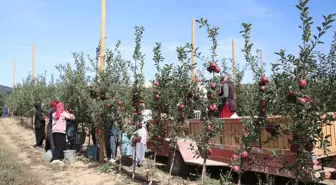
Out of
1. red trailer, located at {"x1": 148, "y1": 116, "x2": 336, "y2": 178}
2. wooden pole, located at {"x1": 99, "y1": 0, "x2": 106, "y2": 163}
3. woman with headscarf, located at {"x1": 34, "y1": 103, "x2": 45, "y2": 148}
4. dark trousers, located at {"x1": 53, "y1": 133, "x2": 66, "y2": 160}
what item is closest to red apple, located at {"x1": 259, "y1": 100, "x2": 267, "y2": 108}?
red trailer, located at {"x1": 148, "y1": 116, "x2": 336, "y2": 178}

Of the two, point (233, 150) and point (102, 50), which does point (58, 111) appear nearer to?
point (102, 50)

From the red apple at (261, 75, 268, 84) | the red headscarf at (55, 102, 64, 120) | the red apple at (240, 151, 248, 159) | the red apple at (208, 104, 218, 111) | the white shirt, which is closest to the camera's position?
the red apple at (261, 75, 268, 84)

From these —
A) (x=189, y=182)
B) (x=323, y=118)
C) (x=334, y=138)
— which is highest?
(x=323, y=118)

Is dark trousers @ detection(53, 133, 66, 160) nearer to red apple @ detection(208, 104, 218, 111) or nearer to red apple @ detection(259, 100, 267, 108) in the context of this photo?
red apple @ detection(208, 104, 218, 111)

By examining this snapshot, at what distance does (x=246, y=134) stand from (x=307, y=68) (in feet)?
4.39

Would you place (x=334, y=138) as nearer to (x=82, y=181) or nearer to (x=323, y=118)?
(x=323, y=118)

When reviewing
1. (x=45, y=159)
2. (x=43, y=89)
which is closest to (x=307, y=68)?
(x=45, y=159)

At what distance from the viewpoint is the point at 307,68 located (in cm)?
354

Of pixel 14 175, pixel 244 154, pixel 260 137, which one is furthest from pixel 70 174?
pixel 244 154

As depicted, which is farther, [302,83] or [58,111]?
[58,111]

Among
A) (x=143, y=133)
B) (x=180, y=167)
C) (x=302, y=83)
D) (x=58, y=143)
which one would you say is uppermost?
(x=302, y=83)

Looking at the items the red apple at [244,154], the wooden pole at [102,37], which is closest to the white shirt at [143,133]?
the wooden pole at [102,37]

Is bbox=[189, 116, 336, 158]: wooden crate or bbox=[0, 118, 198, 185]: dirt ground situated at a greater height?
bbox=[189, 116, 336, 158]: wooden crate

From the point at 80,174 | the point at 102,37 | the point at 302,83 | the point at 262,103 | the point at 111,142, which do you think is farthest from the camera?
the point at 111,142
